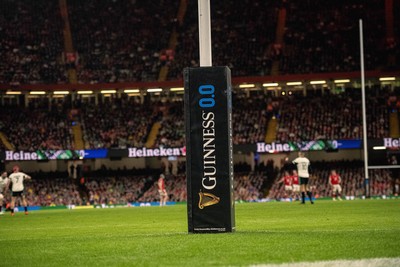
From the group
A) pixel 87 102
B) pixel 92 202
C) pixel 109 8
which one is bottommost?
pixel 92 202

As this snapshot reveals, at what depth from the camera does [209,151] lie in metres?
14.7

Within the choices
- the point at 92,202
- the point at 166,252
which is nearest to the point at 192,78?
the point at 166,252

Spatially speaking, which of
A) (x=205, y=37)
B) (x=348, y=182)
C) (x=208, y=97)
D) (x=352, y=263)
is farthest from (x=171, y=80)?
(x=352, y=263)

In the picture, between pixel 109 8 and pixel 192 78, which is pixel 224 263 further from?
pixel 109 8

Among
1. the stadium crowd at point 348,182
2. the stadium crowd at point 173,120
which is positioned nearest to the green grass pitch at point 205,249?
the stadium crowd at point 348,182

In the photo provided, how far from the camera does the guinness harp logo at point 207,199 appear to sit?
14.6m

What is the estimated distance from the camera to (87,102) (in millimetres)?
57594

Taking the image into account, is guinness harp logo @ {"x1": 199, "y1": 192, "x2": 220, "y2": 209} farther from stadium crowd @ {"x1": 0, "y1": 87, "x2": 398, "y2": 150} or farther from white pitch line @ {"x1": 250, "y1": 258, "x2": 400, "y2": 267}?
stadium crowd @ {"x1": 0, "y1": 87, "x2": 398, "y2": 150}

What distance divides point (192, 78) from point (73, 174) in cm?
4084

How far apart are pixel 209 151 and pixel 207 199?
91cm

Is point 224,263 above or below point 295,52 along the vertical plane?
below

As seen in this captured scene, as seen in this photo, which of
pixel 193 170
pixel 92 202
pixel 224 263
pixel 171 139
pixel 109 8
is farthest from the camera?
pixel 109 8

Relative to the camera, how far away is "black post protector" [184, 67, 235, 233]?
14656 millimetres

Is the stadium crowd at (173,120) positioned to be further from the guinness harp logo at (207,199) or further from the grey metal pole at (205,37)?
the guinness harp logo at (207,199)
